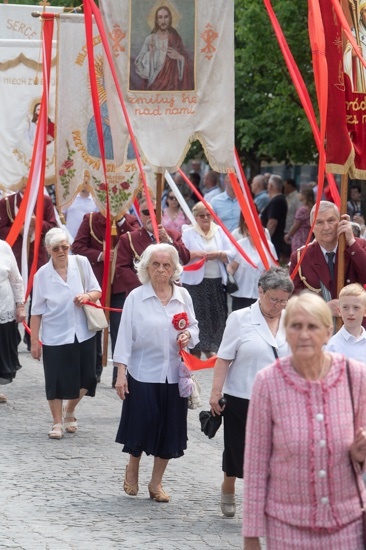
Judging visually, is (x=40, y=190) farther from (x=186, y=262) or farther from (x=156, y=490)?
(x=156, y=490)

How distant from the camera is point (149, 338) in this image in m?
8.82

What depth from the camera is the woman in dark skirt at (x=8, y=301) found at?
11.8 meters

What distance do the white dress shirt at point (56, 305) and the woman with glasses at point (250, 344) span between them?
3087 mm

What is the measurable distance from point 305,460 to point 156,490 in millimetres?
4060

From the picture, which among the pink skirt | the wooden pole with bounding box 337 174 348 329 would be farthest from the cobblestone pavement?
the pink skirt

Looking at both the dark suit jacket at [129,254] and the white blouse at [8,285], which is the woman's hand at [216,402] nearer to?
the white blouse at [8,285]

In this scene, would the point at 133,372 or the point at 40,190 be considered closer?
the point at 133,372

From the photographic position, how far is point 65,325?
1105 centimetres

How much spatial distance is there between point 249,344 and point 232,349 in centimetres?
12

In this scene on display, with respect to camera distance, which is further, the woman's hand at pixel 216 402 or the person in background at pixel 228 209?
the person in background at pixel 228 209

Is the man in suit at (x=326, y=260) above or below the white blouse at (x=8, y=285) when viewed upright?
above

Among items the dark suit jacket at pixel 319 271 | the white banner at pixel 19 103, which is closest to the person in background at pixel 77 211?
the white banner at pixel 19 103

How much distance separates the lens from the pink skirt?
16.0ft

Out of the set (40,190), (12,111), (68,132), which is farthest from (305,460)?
(12,111)
